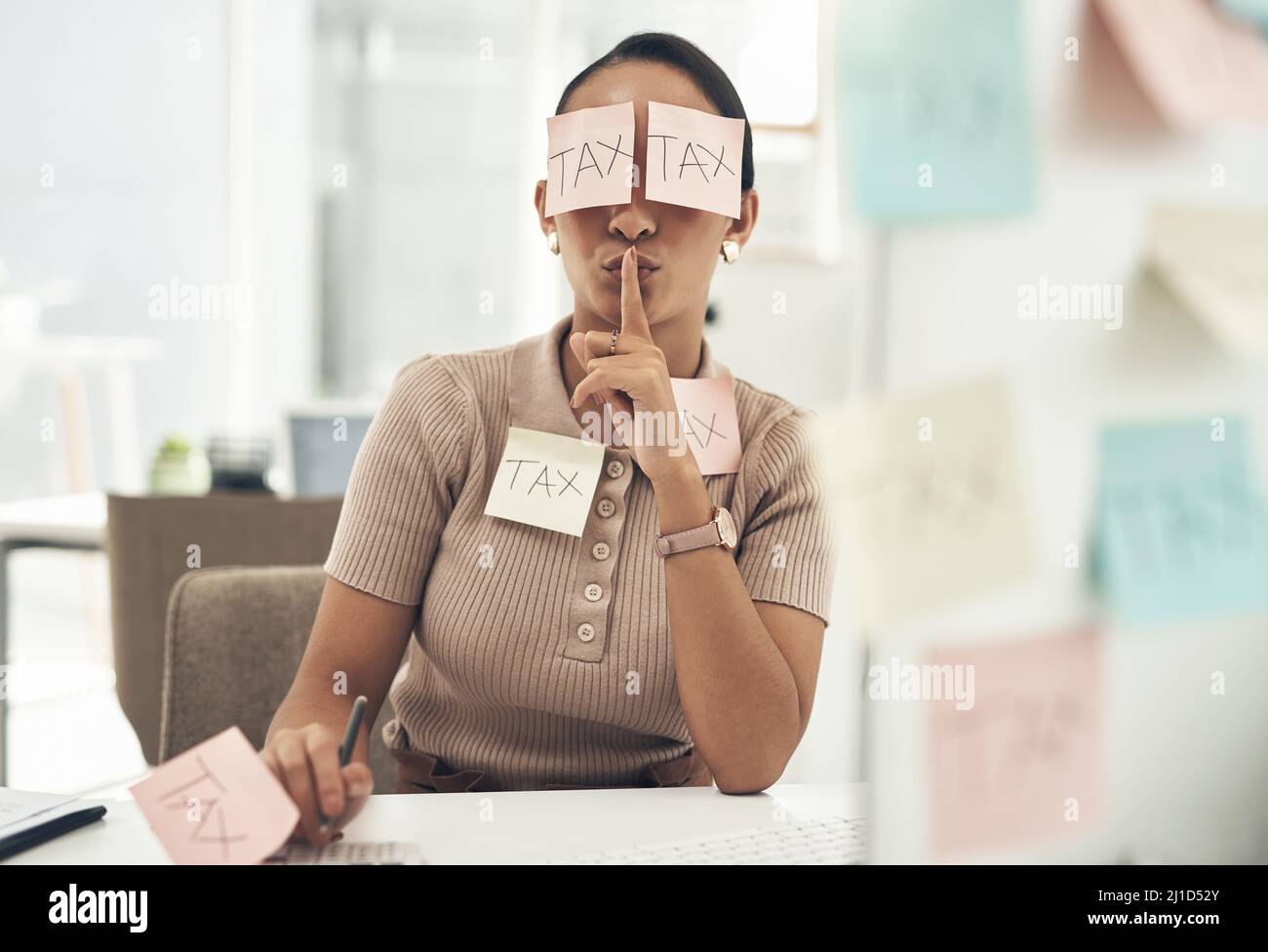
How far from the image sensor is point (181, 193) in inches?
158

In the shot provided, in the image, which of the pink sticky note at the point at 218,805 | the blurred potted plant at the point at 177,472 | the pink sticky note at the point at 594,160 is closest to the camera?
the pink sticky note at the point at 218,805

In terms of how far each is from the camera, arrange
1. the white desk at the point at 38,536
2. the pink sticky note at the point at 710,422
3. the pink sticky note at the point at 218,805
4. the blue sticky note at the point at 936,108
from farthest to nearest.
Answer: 1. the white desk at the point at 38,536
2. the pink sticky note at the point at 710,422
3. the pink sticky note at the point at 218,805
4. the blue sticky note at the point at 936,108

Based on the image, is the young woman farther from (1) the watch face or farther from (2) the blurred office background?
(2) the blurred office background

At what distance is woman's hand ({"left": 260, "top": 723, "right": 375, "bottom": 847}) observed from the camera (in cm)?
70

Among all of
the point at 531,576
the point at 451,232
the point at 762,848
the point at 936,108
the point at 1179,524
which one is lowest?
the point at 762,848

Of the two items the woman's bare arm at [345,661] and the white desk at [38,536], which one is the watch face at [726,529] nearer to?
the woman's bare arm at [345,661]

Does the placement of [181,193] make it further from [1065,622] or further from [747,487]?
[1065,622]

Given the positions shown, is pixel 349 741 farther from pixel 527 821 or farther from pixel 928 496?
pixel 928 496

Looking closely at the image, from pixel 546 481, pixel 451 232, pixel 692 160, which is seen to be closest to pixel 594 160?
pixel 692 160

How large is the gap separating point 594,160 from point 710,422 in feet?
1.05

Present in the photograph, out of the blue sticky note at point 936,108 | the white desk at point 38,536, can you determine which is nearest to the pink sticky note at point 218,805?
the blue sticky note at point 936,108

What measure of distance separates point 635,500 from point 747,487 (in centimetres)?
11

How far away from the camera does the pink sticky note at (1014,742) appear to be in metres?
0.38

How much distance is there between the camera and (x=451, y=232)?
14.6 ft
